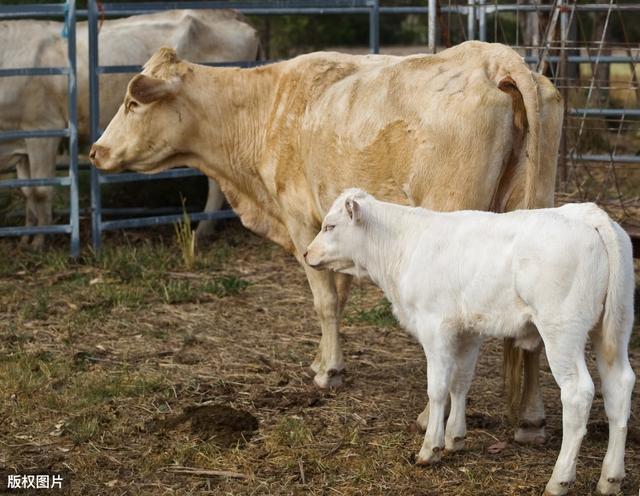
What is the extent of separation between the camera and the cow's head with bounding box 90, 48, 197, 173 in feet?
22.4

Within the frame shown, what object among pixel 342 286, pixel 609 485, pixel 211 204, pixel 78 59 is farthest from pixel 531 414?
pixel 78 59

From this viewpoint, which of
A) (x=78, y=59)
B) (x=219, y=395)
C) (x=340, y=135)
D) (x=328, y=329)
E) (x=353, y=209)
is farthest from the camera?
(x=78, y=59)

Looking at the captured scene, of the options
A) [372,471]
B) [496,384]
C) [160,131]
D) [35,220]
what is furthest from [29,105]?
[372,471]

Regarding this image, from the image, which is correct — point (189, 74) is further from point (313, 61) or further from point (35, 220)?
point (35, 220)

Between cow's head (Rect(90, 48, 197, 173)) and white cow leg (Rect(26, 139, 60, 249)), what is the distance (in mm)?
2886

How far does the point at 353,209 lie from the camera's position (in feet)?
17.4

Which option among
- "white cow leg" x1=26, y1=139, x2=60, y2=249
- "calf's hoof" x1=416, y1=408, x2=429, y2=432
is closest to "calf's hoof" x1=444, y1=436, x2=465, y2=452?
"calf's hoof" x1=416, y1=408, x2=429, y2=432

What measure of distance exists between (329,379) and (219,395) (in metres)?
0.62

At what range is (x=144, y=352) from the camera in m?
7.25

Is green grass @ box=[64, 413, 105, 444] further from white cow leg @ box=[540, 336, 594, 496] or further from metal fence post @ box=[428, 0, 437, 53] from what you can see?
metal fence post @ box=[428, 0, 437, 53]

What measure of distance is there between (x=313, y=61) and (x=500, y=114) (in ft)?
4.87

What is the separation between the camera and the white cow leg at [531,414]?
18.5 ft

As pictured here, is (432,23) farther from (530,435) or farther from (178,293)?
(530,435)

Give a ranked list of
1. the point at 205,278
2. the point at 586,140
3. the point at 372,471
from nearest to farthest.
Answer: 1. the point at 372,471
2. the point at 205,278
3. the point at 586,140
